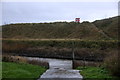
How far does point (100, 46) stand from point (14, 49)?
55.1 feet

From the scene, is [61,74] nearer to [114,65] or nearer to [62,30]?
[114,65]

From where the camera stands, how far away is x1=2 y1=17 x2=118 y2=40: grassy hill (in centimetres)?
6531

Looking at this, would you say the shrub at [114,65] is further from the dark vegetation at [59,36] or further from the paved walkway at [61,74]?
the dark vegetation at [59,36]

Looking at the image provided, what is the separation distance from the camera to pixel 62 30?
72.0m

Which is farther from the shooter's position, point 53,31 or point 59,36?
point 53,31

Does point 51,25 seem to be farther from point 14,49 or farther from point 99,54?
point 99,54

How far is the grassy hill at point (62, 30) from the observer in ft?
214

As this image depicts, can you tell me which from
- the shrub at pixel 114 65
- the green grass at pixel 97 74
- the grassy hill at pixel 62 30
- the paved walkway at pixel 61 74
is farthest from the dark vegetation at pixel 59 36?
the shrub at pixel 114 65

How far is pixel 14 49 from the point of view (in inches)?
1777

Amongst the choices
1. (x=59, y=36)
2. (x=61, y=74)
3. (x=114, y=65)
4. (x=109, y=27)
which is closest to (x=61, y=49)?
(x=59, y=36)

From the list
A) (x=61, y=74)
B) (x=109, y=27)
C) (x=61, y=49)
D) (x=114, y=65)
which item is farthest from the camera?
(x=109, y=27)

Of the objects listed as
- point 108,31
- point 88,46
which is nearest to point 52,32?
point 108,31

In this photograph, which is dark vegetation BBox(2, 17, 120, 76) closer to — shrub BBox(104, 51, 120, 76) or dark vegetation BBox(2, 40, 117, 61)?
dark vegetation BBox(2, 40, 117, 61)

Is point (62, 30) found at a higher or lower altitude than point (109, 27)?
lower
